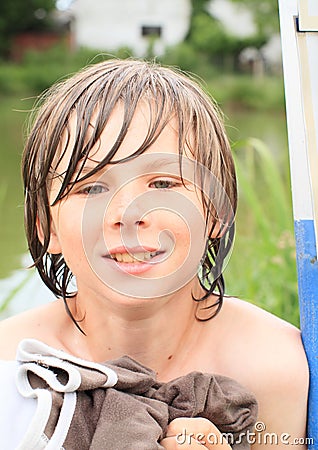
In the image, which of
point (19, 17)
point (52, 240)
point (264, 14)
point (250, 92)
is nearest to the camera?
point (52, 240)

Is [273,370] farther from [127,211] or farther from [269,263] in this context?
[269,263]

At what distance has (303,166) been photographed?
1.10m

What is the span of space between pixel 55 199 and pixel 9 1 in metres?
15.5

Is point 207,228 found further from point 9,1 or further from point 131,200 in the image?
point 9,1

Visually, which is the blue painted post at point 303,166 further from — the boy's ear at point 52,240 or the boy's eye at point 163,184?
the boy's ear at point 52,240

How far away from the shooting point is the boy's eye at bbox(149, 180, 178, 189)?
1025 millimetres

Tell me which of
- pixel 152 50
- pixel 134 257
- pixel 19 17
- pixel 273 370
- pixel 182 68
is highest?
pixel 19 17

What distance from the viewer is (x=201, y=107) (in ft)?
3.65

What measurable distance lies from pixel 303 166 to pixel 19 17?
15.6 m

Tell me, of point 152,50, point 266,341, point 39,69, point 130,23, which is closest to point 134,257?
point 266,341

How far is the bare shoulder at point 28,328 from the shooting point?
114 cm

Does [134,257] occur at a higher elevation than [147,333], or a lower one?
higher

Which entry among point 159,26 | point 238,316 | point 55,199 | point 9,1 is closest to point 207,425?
point 238,316

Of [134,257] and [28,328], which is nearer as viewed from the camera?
[134,257]
